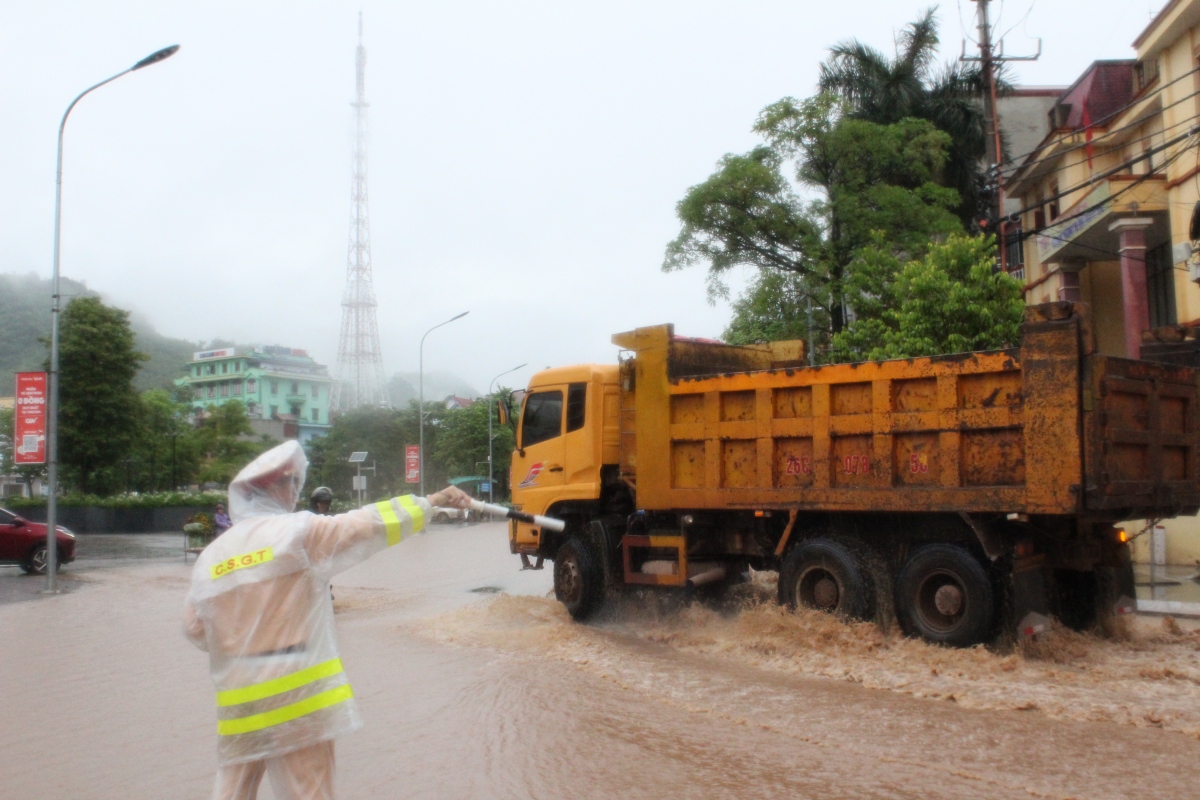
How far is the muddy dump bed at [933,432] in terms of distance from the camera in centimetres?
733

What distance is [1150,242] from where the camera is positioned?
22.1 metres

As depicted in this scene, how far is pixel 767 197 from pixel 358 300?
6116 cm

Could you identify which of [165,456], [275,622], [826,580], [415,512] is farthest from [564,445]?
[165,456]

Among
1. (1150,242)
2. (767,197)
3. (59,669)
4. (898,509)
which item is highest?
(767,197)

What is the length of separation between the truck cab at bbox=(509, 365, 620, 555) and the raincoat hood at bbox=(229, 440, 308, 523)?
7.52m

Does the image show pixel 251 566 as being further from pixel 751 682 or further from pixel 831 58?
pixel 831 58

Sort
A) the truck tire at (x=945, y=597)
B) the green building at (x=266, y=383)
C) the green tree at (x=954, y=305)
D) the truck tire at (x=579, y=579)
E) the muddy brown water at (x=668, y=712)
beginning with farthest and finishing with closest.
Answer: the green building at (x=266, y=383) < the green tree at (x=954, y=305) < the truck tire at (x=579, y=579) < the truck tire at (x=945, y=597) < the muddy brown water at (x=668, y=712)

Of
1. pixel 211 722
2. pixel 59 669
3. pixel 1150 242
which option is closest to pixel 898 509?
pixel 211 722

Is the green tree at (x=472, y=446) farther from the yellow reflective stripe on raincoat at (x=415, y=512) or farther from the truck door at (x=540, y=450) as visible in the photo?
the yellow reflective stripe on raincoat at (x=415, y=512)

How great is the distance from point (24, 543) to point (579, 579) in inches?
523

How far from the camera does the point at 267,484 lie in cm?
356

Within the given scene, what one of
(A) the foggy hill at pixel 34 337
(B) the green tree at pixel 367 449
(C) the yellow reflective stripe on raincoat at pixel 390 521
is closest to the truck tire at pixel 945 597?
(C) the yellow reflective stripe on raincoat at pixel 390 521

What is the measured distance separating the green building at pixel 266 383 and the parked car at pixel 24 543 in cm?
8098

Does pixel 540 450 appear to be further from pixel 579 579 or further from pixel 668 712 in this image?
pixel 668 712
